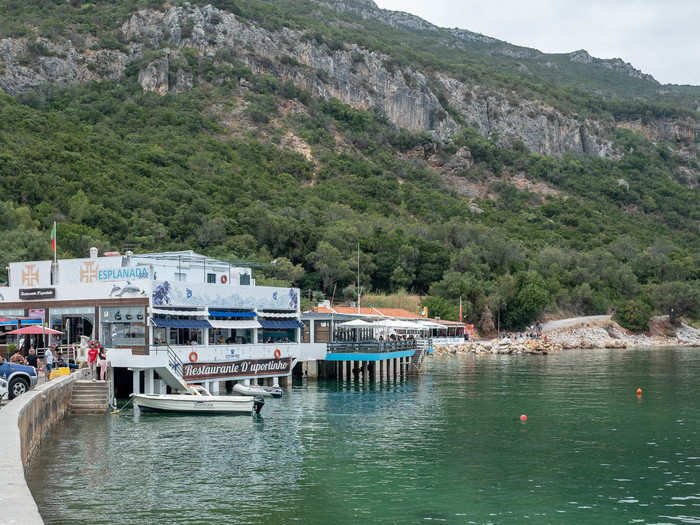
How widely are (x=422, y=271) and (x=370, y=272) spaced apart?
906 cm

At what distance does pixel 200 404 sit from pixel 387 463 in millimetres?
13271

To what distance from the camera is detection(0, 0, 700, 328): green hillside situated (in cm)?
10219

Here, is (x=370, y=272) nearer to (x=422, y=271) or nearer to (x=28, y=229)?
(x=422, y=271)

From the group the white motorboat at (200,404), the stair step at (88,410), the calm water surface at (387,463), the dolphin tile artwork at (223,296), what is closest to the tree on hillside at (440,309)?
the dolphin tile artwork at (223,296)

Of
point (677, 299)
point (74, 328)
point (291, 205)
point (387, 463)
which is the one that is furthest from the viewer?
point (291, 205)

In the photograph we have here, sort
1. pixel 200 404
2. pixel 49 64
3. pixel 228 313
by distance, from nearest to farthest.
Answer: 1. pixel 200 404
2. pixel 228 313
3. pixel 49 64

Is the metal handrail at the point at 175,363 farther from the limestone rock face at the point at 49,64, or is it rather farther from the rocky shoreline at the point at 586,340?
the limestone rock face at the point at 49,64

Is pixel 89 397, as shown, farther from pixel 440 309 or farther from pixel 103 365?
pixel 440 309

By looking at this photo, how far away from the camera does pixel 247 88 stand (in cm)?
18038

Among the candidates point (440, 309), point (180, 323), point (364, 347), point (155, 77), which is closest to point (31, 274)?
point (180, 323)

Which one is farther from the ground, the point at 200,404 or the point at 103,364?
the point at 103,364

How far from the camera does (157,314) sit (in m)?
40.4

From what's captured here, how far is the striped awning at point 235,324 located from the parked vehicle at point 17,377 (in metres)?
12.6

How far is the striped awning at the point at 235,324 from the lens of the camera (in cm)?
4388
